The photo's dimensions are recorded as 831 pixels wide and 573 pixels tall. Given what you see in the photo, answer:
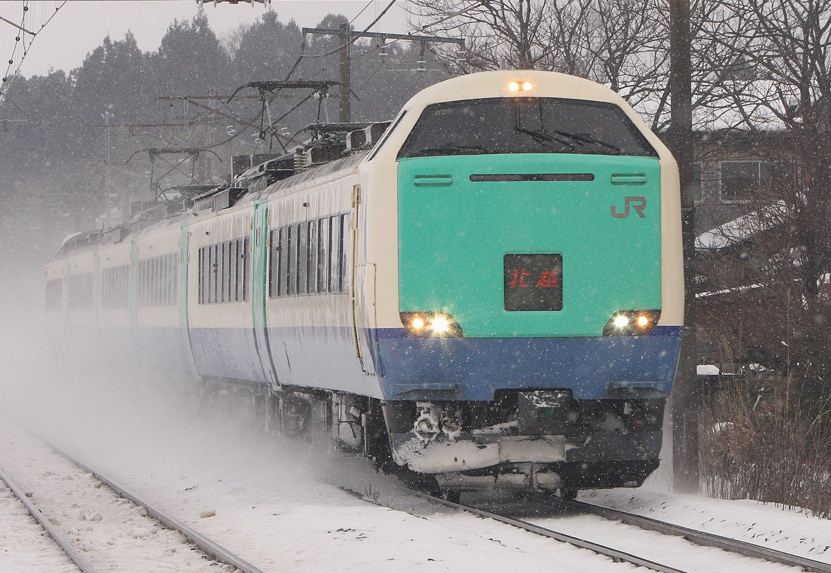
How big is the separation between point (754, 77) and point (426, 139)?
1452 centimetres

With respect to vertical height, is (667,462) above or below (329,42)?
below

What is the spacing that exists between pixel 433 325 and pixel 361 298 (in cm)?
67

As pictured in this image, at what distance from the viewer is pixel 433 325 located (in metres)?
9.98

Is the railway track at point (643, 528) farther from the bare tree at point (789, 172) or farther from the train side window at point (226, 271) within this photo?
the train side window at point (226, 271)

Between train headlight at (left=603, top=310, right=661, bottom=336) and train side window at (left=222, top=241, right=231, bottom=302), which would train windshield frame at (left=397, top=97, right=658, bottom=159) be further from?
train side window at (left=222, top=241, right=231, bottom=302)

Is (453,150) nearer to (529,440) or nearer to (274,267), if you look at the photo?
(529,440)

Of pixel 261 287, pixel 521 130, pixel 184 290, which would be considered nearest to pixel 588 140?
pixel 521 130

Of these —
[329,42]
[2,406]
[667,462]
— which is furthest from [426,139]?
[329,42]

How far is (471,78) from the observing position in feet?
35.0

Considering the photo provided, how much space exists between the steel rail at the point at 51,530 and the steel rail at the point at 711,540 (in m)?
3.65

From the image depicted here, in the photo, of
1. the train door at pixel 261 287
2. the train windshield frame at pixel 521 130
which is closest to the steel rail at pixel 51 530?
the train door at pixel 261 287

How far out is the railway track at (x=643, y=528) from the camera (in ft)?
25.1

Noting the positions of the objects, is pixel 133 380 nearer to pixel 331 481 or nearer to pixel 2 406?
pixel 2 406

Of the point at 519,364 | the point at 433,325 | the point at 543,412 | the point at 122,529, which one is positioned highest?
the point at 433,325
